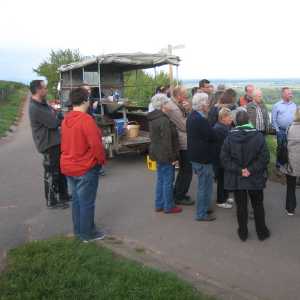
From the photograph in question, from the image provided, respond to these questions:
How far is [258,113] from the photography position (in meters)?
7.39

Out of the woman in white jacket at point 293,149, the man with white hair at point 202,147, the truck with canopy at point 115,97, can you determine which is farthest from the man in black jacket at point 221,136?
the truck with canopy at point 115,97

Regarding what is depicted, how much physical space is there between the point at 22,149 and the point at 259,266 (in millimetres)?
10887

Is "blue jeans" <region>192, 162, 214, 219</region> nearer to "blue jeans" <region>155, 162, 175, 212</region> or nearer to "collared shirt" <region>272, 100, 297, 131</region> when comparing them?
"blue jeans" <region>155, 162, 175, 212</region>

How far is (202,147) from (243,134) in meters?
0.75

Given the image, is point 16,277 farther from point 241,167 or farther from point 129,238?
point 241,167

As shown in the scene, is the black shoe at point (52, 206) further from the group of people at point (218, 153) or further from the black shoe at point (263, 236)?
the black shoe at point (263, 236)

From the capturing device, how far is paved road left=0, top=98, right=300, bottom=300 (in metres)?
4.29

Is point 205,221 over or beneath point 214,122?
beneath

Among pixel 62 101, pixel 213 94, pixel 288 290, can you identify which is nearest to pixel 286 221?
pixel 288 290

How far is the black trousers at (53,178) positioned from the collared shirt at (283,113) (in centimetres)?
450

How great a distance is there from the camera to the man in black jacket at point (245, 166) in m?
5.02

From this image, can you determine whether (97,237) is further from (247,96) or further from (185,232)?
(247,96)

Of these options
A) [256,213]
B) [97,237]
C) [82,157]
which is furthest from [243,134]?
[97,237]

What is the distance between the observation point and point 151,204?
22.5ft
